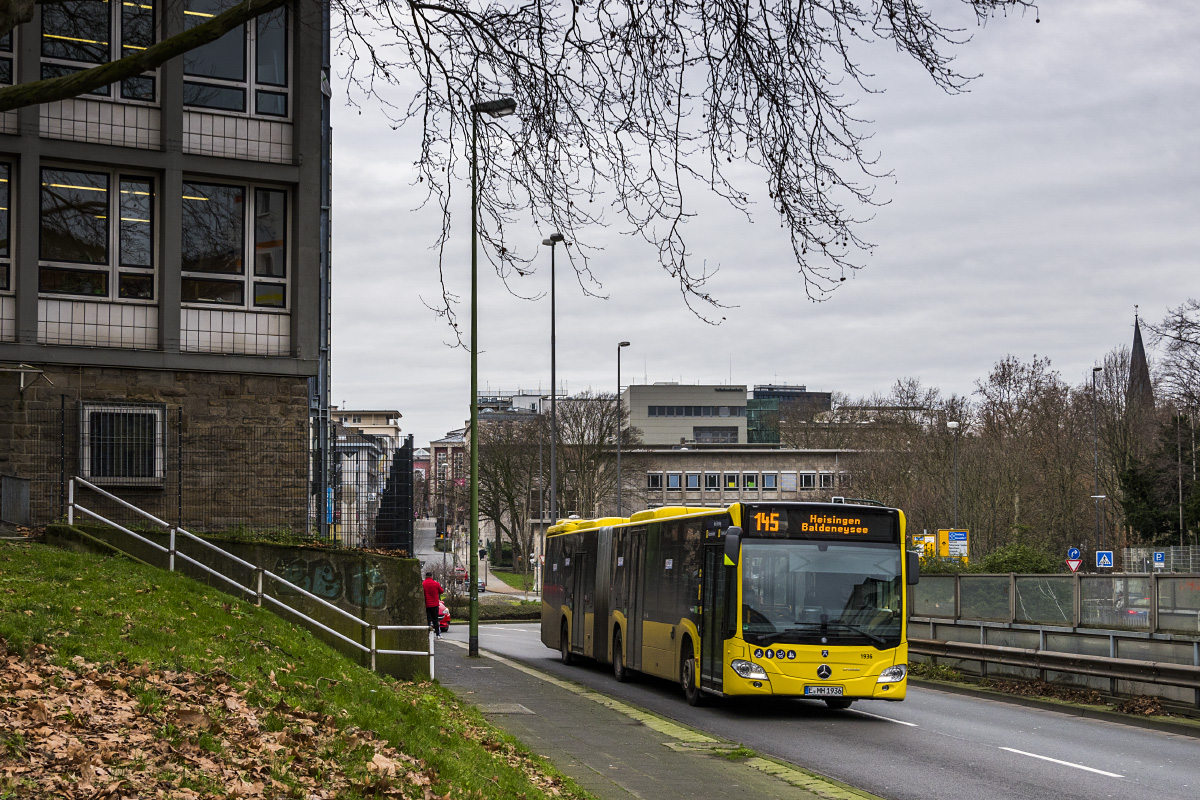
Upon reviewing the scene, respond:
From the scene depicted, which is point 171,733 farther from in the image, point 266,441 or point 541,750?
point 266,441

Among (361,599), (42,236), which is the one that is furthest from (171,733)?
(42,236)

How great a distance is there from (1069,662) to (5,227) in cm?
1868

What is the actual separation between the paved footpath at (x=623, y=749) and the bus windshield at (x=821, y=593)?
2.24m

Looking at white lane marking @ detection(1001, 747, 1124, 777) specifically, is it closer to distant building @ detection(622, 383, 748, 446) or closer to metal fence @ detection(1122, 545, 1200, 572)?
metal fence @ detection(1122, 545, 1200, 572)

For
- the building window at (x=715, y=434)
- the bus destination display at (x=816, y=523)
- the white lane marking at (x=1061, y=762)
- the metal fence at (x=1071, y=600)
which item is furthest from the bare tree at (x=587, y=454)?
the white lane marking at (x=1061, y=762)

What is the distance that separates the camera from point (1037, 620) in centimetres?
2317

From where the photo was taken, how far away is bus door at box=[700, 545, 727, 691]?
60.1ft

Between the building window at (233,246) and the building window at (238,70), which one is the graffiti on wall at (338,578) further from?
the building window at (238,70)

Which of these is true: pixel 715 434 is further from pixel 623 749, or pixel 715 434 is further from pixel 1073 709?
pixel 623 749

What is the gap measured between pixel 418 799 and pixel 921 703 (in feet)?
48.1

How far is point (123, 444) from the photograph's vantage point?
2066cm

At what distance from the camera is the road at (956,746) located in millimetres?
12055

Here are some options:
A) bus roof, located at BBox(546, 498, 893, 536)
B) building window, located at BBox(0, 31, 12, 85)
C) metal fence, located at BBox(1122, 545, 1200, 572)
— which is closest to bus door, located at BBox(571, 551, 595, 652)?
bus roof, located at BBox(546, 498, 893, 536)

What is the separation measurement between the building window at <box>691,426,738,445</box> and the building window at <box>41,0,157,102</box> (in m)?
116
